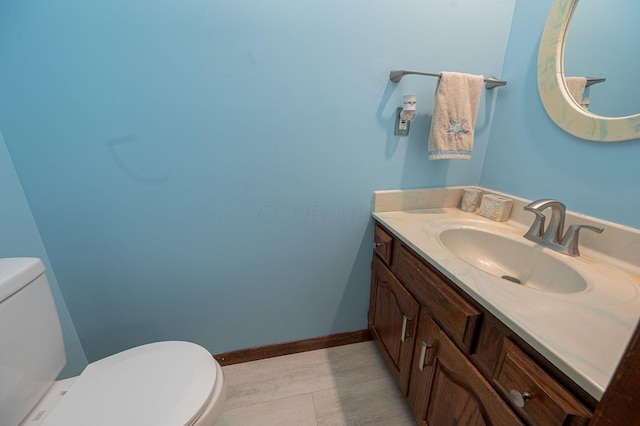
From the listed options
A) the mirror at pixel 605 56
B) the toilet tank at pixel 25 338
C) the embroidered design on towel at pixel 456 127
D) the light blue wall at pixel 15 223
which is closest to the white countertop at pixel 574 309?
the mirror at pixel 605 56

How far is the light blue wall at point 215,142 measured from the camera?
86 centimetres

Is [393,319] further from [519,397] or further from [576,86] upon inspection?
[576,86]

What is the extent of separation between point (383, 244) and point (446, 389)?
0.56 metres

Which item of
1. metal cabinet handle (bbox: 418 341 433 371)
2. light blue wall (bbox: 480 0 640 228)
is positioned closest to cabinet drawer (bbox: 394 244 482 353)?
metal cabinet handle (bbox: 418 341 433 371)

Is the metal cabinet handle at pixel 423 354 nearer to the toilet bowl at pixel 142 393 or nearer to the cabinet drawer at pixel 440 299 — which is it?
the cabinet drawer at pixel 440 299

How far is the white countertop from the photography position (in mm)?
449

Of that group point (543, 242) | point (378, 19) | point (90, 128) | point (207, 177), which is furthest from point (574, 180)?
point (90, 128)

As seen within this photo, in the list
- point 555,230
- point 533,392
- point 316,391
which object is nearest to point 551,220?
point 555,230

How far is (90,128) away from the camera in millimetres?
906

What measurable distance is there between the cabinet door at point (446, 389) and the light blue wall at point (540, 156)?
0.67 m

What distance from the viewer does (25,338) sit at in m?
0.72

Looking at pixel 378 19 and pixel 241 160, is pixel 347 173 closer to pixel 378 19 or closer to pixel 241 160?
pixel 241 160

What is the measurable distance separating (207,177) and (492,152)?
133 centimetres

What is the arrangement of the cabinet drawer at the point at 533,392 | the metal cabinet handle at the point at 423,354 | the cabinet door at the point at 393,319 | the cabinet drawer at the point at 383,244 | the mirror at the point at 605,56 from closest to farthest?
the cabinet drawer at the point at 533,392 < the mirror at the point at 605,56 < the metal cabinet handle at the point at 423,354 < the cabinet door at the point at 393,319 < the cabinet drawer at the point at 383,244
